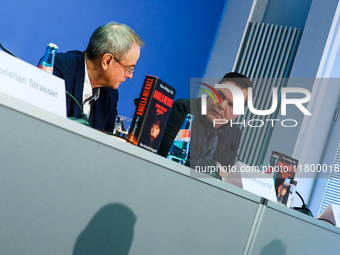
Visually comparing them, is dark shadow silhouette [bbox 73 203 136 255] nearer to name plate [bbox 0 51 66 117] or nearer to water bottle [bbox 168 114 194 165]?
name plate [bbox 0 51 66 117]

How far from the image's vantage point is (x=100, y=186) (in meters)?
0.91

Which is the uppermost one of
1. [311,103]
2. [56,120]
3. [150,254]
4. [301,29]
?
[301,29]

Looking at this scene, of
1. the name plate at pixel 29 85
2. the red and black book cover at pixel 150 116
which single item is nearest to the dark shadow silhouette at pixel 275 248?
the red and black book cover at pixel 150 116

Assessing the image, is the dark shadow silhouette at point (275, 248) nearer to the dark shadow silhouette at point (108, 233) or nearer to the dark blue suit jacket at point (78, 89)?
the dark shadow silhouette at point (108, 233)

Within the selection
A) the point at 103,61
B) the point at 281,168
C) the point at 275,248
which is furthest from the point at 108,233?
the point at 103,61

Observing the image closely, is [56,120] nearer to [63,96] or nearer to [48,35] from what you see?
[63,96]

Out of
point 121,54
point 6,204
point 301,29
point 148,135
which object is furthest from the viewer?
point 301,29

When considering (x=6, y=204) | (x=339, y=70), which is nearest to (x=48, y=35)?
(x=6, y=204)

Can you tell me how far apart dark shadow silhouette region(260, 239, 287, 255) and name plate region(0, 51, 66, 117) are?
826 mm

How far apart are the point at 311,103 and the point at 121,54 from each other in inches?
93.2

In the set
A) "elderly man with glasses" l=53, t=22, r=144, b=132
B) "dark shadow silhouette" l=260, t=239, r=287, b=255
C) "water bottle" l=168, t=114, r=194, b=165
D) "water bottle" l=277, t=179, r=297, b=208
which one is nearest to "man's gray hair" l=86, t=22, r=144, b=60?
"elderly man with glasses" l=53, t=22, r=144, b=132

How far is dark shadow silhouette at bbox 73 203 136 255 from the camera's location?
0.91 metres

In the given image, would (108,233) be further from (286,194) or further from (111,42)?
(111,42)

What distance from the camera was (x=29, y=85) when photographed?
0.85 metres
